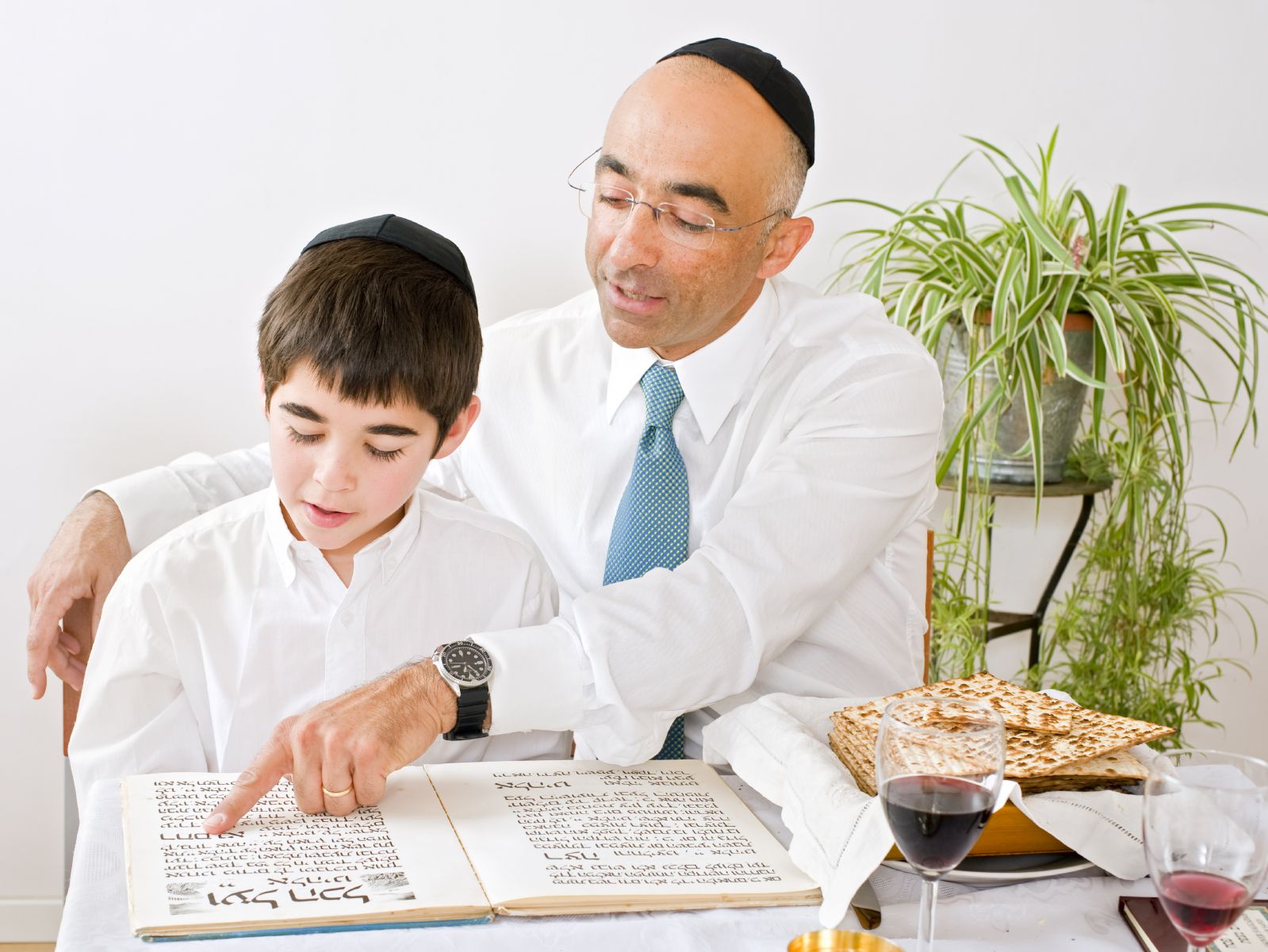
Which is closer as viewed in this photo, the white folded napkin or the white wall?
the white folded napkin

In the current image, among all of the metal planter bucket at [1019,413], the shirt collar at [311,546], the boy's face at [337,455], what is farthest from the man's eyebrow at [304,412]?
the metal planter bucket at [1019,413]

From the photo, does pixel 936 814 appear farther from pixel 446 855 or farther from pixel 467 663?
pixel 467 663

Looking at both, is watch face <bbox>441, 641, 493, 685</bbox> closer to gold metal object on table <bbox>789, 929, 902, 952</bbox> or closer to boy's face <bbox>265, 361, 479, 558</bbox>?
boy's face <bbox>265, 361, 479, 558</bbox>

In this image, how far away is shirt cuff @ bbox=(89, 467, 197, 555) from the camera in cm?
178

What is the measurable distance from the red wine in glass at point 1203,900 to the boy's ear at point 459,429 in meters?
0.97

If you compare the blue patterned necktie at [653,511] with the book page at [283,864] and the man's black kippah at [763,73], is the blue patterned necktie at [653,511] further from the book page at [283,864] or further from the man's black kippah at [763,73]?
the book page at [283,864]

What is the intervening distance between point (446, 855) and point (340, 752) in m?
0.16

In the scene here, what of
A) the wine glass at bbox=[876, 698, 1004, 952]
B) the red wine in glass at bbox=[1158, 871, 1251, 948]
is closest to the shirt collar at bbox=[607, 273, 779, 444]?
the wine glass at bbox=[876, 698, 1004, 952]

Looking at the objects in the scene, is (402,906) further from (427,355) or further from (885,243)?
(885,243)

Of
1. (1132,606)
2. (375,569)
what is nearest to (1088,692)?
(1132,606)

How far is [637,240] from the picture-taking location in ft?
5.94

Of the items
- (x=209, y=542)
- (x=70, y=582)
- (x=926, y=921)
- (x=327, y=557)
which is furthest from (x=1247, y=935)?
(x=70, y=582)

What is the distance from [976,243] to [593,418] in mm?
1059

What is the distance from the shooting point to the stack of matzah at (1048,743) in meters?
1.18
